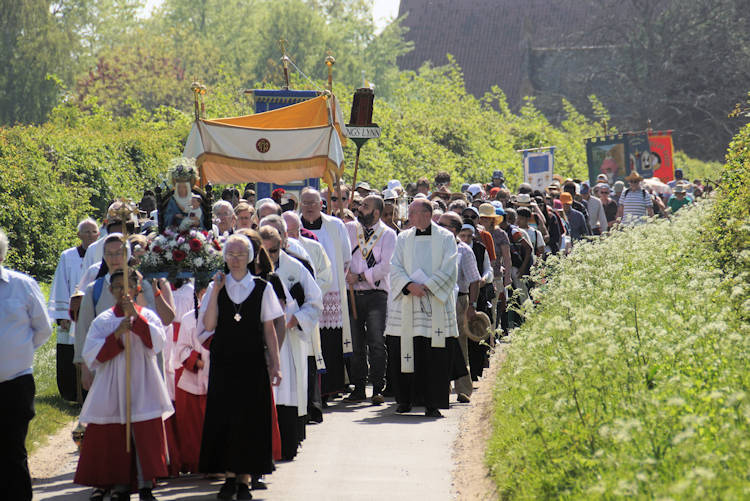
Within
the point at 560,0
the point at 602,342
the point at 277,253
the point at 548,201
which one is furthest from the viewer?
the point at 560,0

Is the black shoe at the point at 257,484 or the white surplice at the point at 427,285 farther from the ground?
the white surplice at the point at 427,285

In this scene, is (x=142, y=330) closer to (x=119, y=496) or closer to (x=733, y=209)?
(x=119, y=496)

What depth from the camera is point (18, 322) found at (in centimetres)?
793

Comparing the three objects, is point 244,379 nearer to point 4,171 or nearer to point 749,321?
point 749,321

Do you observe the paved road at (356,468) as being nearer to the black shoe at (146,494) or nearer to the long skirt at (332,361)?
the black shoe at (146,494)

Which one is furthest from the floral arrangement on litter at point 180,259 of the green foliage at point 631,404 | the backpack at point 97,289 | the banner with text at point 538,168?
the banner with text at point 538,168

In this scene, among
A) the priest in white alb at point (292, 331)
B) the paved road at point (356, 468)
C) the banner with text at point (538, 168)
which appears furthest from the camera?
the banner with text at point (538, 168)

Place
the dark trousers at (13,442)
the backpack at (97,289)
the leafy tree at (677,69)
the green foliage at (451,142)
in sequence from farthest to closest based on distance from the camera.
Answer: the leafy tree at (677,69) → the green foliage at (451,142) → the backpack at (97,289) → the dark trousers at (13,442)

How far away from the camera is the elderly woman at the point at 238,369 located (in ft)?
27.9

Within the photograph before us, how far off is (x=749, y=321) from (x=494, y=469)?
139 inches

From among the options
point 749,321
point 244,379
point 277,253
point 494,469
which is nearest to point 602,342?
point 494,469

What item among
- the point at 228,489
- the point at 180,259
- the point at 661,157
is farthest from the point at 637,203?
the point at 228,489

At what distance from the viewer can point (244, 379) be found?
8.56 m

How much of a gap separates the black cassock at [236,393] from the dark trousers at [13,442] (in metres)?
1.26
